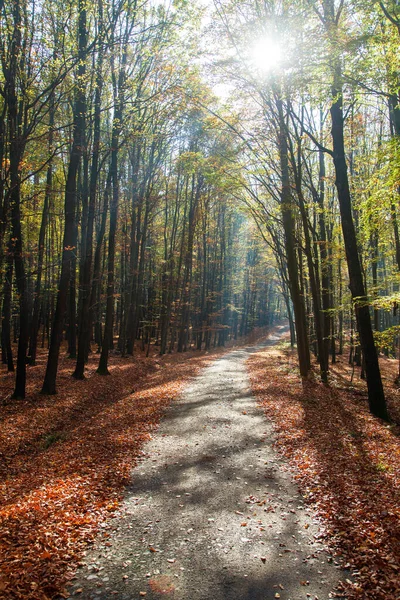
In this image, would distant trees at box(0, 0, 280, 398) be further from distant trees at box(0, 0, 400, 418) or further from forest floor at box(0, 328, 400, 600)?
forest floor at box(0, 328, 400, 600)

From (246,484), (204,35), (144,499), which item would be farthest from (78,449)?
(204,35)

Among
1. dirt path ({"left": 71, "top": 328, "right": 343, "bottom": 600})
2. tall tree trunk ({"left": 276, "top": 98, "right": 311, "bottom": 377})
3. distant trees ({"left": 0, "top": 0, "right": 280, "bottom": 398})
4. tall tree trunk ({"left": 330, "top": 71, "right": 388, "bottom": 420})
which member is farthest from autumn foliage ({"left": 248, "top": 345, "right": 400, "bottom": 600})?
distant trees ({"left": 0, "top": 0, "right": 280, "bottom": 398})

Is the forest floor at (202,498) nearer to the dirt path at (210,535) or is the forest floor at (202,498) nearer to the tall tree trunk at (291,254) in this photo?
the dirt path at (210,535)

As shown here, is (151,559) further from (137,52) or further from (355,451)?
(137,52)

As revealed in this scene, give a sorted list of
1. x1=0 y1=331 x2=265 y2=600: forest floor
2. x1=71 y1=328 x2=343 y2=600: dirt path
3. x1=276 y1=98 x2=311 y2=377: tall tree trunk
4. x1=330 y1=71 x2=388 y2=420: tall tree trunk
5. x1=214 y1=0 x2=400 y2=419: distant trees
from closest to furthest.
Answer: x1=71 y1=328 x2=343 y2=600: dirt path → x1=0 y1=331 x2=265 y2=600: forest floor → x1=214 y1=0 x2=400 y2=419: distant trees → x1=330 y1=71 x2=388 y2=420: tall tree trunk → x1=276 y1=98 x2=311 y2=377: tall tree trunk

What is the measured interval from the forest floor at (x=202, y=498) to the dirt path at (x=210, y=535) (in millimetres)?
22

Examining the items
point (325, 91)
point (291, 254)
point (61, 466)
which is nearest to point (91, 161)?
point (291, 254)

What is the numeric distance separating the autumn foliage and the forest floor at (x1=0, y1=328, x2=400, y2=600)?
21mm

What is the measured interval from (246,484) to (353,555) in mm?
2138

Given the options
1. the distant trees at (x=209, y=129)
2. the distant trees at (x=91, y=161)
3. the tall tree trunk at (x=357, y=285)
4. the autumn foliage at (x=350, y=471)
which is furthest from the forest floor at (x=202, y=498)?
the distant trees at (x=91, y=161)

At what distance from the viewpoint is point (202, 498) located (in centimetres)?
564

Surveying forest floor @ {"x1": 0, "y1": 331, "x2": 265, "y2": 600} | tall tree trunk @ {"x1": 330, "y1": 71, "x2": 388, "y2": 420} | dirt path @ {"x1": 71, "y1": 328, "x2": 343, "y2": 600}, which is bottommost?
dirt path @ {"x1": 71, "y1": 328, "x2": 343, "y2": 600}

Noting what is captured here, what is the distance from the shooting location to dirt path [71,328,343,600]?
3.80 m

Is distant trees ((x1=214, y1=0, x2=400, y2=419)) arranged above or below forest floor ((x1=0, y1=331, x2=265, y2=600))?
above
